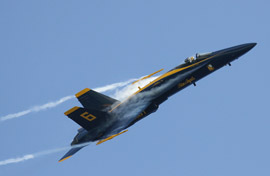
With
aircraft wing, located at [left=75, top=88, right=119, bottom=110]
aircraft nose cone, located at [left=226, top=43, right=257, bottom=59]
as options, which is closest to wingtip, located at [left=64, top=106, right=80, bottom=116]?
aircraft wing, located at [left=75, top=88, right=119, bottom=110]

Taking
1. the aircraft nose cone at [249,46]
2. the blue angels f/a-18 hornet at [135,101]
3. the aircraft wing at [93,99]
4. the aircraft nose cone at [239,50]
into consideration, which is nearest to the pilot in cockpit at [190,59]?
the blue angels f/a-18 hornet at [135,101]

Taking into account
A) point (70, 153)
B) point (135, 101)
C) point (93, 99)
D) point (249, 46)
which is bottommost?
point (70, 153)

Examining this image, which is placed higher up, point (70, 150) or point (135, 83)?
point (135, 83)

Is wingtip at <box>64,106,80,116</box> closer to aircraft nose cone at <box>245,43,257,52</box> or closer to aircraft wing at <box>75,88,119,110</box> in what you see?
aircraft wing at <box>75,88,119,110</box>

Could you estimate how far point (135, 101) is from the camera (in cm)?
3438

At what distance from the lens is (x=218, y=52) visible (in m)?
35.4

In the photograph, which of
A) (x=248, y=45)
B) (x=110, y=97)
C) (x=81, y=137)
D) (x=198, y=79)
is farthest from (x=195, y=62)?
(x=81, y=137)

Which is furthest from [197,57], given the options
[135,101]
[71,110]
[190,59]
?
[71,110]

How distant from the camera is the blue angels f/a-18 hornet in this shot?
3312 centimetres

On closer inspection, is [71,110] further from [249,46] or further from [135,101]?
[249,46]

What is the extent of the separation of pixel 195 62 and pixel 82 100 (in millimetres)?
8335

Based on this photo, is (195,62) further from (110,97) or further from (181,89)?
(110,97)

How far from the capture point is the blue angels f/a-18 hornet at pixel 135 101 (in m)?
33.1

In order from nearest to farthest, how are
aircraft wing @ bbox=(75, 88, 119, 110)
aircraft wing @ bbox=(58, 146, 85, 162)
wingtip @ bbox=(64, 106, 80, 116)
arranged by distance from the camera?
wingtip @ bbox=(64, 106, 80, 116)
aircraft wing @ bbox=(58, 146, 85, 162)
aircraft wing @ bbox=(75, 88, 119, 110)
